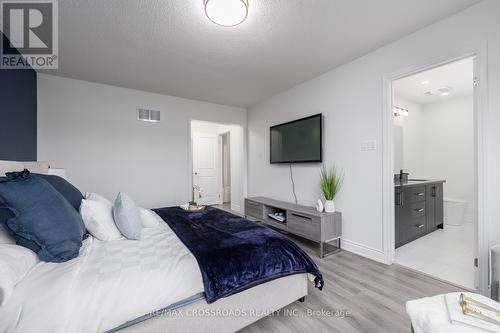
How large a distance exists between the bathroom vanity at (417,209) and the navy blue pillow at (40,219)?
3.35m

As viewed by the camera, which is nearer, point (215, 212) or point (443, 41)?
point (443, 41)

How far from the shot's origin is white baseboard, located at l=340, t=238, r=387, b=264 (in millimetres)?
2395

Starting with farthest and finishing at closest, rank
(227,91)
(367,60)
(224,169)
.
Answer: (224,169), (227,91), (367,60)

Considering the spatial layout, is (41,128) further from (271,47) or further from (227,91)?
(271,47)

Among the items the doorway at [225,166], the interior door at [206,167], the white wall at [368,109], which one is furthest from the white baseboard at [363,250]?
the doorway at [225,166]

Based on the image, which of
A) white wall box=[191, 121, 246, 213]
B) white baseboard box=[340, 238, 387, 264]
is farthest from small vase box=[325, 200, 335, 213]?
white wall box=[191, 121, 246, 213]

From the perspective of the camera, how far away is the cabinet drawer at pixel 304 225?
257cm

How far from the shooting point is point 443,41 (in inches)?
76.5

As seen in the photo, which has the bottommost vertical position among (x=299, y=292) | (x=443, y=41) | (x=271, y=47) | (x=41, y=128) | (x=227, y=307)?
(x=299, y=292)

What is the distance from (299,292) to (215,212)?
1.23m

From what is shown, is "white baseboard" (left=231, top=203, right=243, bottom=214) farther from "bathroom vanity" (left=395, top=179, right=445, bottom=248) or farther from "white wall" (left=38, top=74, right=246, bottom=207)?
"bathroom vanity" (left=395, top=179, right=445, bottom=248)

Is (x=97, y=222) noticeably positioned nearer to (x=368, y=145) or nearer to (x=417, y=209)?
(x=368, y=145)

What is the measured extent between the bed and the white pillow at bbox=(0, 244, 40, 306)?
3 centimetres

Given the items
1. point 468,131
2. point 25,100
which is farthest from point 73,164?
point 468,131
